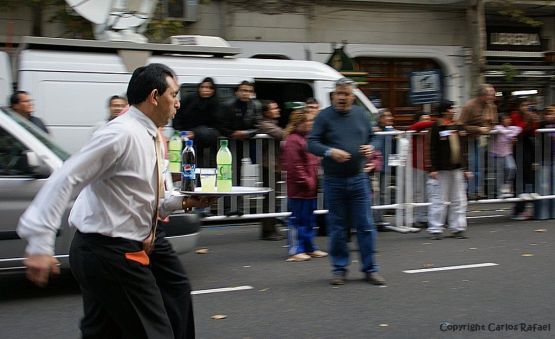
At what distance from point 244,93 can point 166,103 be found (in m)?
6.52

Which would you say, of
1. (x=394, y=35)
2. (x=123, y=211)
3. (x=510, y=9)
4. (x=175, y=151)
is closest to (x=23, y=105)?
(x=175, y=151)

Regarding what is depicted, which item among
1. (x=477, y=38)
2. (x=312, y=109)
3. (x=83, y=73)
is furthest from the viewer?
(x=477, y=38)

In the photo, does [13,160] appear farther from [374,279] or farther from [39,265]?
[39,265]

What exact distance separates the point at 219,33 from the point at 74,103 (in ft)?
26.8

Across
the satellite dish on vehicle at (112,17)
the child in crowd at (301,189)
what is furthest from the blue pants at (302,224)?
the satellite dish on vehicle at (112,17)

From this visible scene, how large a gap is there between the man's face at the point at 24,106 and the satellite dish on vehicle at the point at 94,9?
8.64 feet

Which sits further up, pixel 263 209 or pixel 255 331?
pixel 263 209

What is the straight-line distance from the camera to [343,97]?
7.09 metres

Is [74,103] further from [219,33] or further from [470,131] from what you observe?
[219,33]

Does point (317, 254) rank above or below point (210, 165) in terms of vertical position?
below

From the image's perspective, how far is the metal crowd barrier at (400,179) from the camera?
9.89 meters

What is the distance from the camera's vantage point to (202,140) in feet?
32.0

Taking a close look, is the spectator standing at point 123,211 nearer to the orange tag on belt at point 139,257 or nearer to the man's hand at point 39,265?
the orange tag on belt at point 139,257

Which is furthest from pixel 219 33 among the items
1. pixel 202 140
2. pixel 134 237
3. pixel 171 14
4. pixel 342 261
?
pixel 134 237
